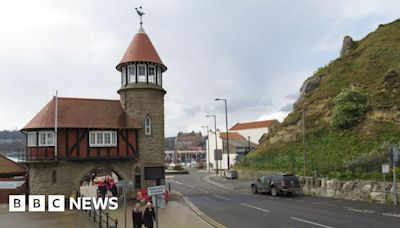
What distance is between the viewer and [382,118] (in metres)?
37.1

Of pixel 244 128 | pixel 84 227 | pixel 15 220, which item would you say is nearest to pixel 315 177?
pixel 84 227

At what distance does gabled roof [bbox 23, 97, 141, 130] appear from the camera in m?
27.2

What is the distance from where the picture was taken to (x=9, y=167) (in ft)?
108

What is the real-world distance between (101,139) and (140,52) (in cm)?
768

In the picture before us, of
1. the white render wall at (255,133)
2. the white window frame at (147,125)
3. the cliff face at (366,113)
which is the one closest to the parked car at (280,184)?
the cliff face at (366,113)

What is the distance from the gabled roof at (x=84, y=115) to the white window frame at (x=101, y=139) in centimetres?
50

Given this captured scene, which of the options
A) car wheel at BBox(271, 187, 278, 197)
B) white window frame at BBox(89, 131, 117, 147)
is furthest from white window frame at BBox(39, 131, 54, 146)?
car wheel at BBox(271, 187, 278, 197)

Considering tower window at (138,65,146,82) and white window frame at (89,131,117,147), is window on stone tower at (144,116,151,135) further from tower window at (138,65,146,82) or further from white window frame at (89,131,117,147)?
tower window at (138,65,146,82)

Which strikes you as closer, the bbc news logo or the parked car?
the bbc news logo

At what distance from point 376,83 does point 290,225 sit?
32380mm

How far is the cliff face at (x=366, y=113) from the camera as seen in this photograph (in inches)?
1395

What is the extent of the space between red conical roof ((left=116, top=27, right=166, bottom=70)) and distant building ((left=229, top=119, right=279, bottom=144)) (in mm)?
71011

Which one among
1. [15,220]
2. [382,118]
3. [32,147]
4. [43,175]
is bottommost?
[15,220]

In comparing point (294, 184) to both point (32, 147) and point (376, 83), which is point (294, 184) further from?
point (376, 83)
